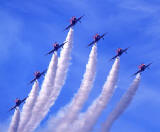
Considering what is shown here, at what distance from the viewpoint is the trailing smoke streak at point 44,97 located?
399 feet

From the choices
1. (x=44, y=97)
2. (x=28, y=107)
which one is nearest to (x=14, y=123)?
(x=28, y=107)

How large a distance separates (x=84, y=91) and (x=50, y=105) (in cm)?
1033

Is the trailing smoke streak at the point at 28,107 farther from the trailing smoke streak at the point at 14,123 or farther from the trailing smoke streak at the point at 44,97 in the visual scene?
the trailing smoke streak at the point at 14,123

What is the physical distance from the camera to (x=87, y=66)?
4919 inches

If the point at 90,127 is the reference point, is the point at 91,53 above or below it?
above

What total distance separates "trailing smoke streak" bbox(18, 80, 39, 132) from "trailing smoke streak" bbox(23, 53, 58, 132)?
0.89 m

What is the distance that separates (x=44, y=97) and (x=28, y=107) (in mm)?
5275

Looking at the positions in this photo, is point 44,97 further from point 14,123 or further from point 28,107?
point 14,123

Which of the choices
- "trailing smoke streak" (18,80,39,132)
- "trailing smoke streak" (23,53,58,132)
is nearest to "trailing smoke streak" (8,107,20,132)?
"trailing smoke streak" (18,80,39,132)

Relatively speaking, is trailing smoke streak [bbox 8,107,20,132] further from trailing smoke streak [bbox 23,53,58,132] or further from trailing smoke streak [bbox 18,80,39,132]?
trailing smoke streak [bbox 23,53,58,132]

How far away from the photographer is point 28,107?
12262cm

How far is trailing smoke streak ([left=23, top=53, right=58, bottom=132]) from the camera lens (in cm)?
12162

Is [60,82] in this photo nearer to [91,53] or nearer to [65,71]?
[65,71]

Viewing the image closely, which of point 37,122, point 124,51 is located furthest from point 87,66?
point 37,122
